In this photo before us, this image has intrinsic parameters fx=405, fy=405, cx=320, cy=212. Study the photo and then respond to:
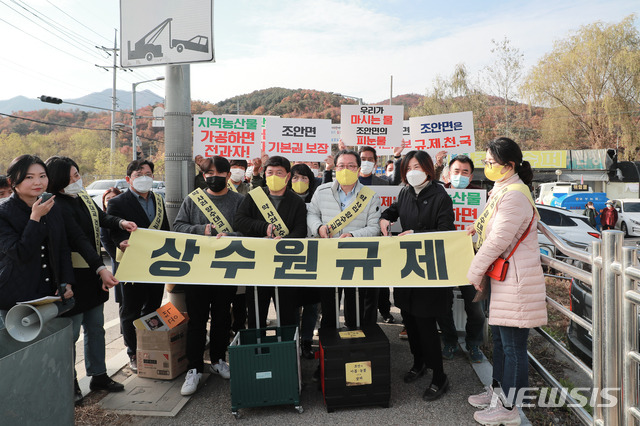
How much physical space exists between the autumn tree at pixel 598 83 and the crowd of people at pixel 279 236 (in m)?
33.3

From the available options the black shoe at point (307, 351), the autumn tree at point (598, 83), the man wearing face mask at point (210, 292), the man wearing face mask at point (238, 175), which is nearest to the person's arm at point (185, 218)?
the man wearing face mask at point (210, 292)

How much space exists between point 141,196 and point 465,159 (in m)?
3.53

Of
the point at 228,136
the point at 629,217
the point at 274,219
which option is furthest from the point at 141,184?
the point at 629,217

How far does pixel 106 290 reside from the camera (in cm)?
367

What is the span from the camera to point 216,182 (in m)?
4.02

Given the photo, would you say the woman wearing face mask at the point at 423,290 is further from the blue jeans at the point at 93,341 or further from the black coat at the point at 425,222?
the blue jeans at the point at 93,341

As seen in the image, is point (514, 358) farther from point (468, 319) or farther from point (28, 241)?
point (28, 241)

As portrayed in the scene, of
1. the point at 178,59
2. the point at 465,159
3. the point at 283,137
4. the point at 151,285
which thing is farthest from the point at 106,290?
the point at 465,159

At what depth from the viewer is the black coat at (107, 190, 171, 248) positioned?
400 centimetres

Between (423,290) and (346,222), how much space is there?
97 centimetres

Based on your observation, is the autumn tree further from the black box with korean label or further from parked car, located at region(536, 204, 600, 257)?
the black box with korean label

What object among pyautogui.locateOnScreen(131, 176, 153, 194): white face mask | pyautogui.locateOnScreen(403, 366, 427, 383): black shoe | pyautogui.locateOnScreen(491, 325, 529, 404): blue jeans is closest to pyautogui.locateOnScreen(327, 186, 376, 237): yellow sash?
pyautogui.locateOnScreen(403, 366, 427, 383): black shoe

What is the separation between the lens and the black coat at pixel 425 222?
3508 mm

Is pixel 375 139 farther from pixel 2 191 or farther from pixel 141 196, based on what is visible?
pixel 2 191
